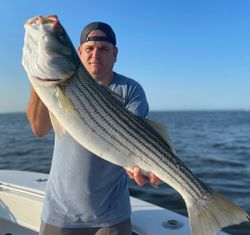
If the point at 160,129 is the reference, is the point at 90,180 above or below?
below

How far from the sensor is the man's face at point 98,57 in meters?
3.65

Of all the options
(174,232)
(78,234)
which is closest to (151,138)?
(78,234)

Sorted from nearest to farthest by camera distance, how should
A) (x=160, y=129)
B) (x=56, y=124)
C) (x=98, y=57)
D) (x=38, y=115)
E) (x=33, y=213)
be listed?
1. (x=56, y=124)
2. (x=160, y=129)
3. (x=38, y=115)
4. (x=98, y=57)
5. (x=33, y=213)

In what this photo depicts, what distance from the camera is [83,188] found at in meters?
3.53

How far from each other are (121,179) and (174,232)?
4.76 feet

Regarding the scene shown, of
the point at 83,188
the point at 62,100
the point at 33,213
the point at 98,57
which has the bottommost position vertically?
the point at 33,213

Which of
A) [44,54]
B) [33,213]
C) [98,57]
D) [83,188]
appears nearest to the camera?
[44,54]

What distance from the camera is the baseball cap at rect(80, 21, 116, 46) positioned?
12.1 ft

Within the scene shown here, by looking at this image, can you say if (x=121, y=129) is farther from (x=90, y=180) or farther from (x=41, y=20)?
(x=41, y=20)

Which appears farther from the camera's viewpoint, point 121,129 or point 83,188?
point 83,188

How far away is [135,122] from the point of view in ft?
10.1

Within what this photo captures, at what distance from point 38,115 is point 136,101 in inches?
37.1

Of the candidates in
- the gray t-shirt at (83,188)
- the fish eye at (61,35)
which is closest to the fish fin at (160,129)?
the gray t-shirt at (83,188)

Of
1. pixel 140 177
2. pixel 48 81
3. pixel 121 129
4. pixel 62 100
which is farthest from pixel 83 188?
pixel 48 81
